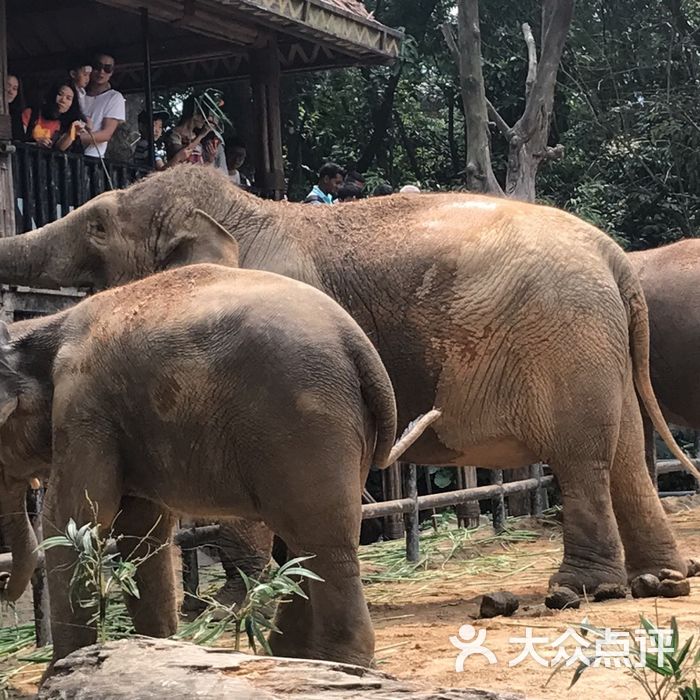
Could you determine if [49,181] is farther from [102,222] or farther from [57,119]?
[102,222]

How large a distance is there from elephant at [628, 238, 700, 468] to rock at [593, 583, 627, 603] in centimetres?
348

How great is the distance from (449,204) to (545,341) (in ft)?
3.14

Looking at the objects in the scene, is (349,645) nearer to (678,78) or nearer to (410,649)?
(410,649)

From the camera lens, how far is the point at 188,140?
11078 millimetres

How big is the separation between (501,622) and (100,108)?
5941 millimetres

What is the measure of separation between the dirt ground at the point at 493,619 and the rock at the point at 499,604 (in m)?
0.08

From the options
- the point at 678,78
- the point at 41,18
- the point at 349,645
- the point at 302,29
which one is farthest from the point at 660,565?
the point at 678,78

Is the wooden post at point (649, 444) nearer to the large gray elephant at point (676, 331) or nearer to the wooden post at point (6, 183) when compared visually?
the large gray elephant at point (676, 331)

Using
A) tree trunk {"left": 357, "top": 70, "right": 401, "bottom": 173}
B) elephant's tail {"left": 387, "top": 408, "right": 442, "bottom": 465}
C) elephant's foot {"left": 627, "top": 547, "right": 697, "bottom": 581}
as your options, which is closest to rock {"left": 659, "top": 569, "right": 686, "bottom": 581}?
elephant's foot {"left": 627, "top": 547, "right": 697, "bottom": 581}

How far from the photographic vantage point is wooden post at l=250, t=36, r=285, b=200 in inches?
455

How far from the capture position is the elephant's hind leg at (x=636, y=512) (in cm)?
701

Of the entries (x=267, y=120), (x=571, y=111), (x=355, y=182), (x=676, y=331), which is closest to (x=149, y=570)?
(x=676, y=331)

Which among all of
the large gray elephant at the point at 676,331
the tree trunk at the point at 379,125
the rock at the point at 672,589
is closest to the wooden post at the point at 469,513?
the large gray elephant at the point at 676,331

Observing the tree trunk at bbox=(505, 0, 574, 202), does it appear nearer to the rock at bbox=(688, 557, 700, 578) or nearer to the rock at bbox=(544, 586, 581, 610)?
the rock at bbox=(688, 557, 700, 578)
